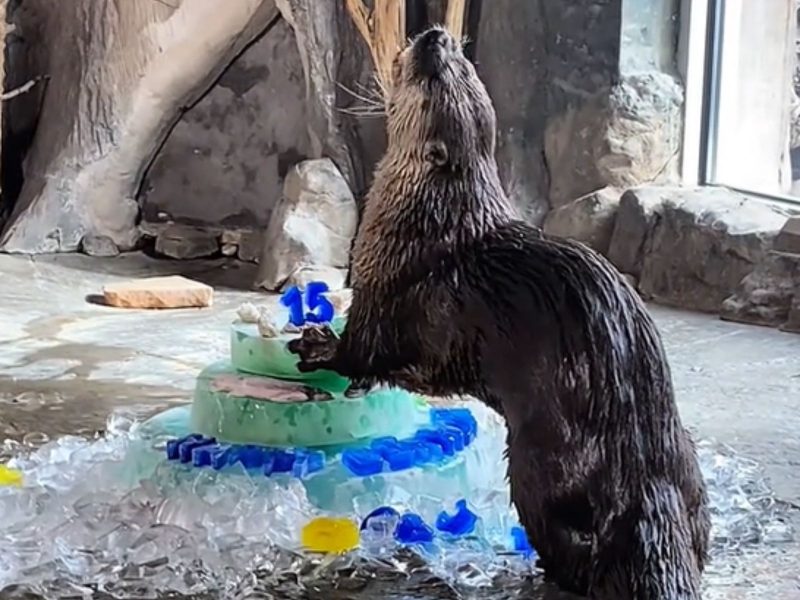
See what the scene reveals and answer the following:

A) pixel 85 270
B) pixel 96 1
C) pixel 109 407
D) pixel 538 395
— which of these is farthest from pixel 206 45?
pixel 538 395

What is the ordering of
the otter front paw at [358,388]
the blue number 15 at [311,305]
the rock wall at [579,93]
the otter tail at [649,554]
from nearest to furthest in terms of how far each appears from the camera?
1. the otter tail at [649,554]
2. the otter front paw at [358,388]
3. the blue number 15 at [311,305]
4. the rock wall at [579,93]

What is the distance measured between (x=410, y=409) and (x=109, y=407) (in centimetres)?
101

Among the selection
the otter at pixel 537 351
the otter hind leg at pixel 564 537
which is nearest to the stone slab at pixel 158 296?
the otter at pixel 537 351

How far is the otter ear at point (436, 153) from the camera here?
237 cm

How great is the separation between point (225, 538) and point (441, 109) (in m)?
0.85

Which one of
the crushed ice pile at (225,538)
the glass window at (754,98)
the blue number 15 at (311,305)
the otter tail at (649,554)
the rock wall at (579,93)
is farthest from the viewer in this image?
the rock wall at (579,93)

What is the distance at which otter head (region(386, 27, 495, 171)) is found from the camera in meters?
2.38

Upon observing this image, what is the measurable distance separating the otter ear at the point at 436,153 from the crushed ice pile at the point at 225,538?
25.4 inches

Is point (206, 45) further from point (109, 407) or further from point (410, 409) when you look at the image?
point (410, 409)

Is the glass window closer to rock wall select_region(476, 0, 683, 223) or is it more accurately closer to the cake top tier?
rock wall select_region(476, 0, 683, 223)

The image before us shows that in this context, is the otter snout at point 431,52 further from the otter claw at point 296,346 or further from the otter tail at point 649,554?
the otter tail at point 649,554

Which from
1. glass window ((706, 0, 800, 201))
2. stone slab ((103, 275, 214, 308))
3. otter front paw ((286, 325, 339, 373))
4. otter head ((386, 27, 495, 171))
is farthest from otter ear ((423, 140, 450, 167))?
glass window ((706, 0, 800, 201))

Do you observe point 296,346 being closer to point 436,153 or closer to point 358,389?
point 358,389

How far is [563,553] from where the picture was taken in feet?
7.06
